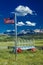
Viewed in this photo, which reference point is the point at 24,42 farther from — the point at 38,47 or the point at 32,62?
the point at 32,62

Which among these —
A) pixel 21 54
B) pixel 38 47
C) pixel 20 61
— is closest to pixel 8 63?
pixel 20 61

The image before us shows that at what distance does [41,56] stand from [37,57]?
0.14 m

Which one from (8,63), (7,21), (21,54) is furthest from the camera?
(21,54)

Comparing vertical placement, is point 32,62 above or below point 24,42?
below

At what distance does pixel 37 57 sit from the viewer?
224 inches

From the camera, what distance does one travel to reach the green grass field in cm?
523

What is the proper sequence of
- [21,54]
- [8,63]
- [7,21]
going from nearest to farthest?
1. [8,63]
2. [7,21]
3. [21,54]

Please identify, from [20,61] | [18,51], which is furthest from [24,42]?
[20,61]

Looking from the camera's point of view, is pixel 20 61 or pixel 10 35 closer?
Result: pixel 20 61

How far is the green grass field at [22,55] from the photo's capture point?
523 centimetres

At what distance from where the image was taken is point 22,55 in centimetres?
584

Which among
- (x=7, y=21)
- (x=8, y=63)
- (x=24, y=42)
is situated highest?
(x=7, y=21)

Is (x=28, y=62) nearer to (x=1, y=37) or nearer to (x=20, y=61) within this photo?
(x=20, y=61)

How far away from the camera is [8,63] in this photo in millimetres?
5090
